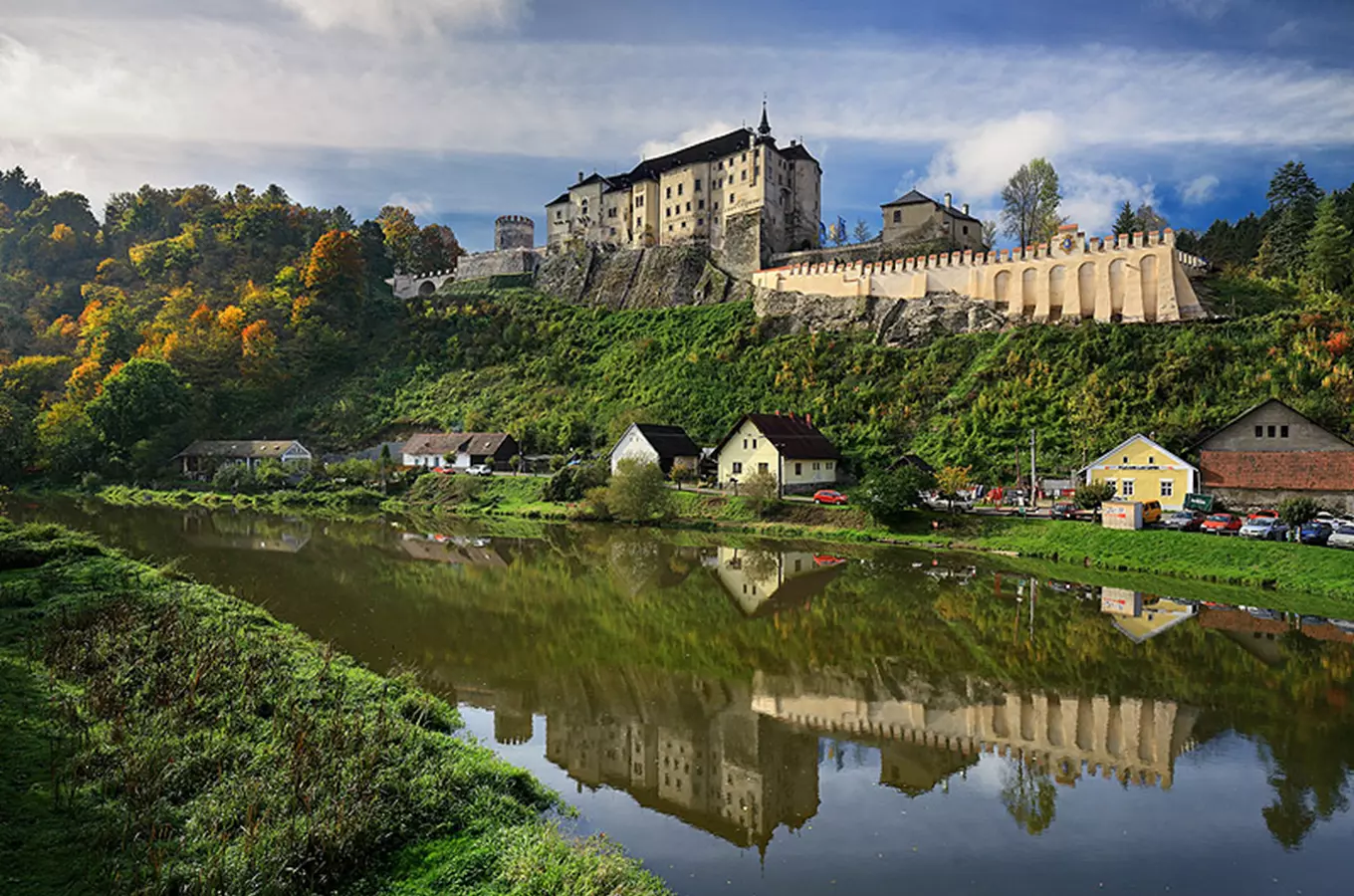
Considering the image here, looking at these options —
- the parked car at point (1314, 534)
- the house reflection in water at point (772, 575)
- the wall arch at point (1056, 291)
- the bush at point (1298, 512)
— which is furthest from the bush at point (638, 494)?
the wall arch at point (1056, 291)

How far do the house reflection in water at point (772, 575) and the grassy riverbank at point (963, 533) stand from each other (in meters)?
4.23

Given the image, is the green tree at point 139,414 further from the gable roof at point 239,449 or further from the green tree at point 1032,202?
the green tree at point 1032,202

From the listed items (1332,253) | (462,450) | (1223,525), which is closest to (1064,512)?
(1223,525)

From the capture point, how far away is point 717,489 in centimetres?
3959

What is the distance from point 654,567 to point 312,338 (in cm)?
5821

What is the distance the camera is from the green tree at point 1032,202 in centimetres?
5869

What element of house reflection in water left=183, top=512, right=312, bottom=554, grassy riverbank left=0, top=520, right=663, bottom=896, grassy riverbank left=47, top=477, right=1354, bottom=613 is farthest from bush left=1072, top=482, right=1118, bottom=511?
house reflection in water left=183, top=512, right=312, bottom=554

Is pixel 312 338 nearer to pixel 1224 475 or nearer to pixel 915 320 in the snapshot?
pixel 915 320

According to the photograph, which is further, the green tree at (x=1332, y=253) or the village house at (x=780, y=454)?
the green tree at (x=1332, y=253)

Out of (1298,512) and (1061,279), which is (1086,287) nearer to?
(1061,279)

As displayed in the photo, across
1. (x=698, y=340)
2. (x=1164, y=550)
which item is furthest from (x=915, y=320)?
(x=1164, y=550)

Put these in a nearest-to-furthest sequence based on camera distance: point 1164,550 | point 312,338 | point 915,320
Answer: point 1164,550
point 915,320
point 312,338

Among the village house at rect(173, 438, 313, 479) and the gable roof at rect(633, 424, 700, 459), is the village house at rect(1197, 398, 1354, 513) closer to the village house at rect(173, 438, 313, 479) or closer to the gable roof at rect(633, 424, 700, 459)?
the gable roof at rect(633, 424, 700, 459)

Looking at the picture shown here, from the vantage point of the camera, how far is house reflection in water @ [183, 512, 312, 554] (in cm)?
3127
